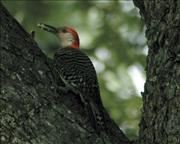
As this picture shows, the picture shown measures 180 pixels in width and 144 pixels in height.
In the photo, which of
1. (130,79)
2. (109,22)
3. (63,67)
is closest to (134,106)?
(130,79)

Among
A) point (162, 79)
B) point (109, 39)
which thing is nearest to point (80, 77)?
point (162, 79)

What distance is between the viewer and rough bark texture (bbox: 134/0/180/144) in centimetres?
363

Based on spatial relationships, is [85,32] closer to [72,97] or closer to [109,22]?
[109,22]

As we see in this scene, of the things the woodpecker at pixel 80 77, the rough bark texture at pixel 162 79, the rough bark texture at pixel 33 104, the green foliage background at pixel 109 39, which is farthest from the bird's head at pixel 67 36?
the rough bark texture at pixel 162 79

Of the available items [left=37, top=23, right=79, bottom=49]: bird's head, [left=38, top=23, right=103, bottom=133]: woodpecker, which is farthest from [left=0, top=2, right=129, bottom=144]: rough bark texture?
[left=37, top=23, right=79, bottom=49]: bird's head

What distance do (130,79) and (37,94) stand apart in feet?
14.2

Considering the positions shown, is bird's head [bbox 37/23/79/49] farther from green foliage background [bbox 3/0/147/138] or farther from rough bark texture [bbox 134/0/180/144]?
rough bark texture [bbox 134/0/180/144]

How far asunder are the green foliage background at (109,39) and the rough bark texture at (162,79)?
327cm

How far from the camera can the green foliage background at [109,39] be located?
7.55m

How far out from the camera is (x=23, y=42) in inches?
166

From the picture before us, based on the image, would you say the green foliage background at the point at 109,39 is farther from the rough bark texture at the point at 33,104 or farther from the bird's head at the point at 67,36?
the rough bark texture at the point at 33,104

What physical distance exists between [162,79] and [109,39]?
4.20 metres

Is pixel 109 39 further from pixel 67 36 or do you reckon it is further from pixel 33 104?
pixel 33 104

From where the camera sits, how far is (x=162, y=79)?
3.82 meters
